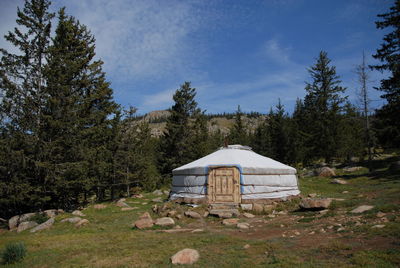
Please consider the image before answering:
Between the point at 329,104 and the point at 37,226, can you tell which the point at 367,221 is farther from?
the point at 329,104

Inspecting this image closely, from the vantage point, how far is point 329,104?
2672 cm

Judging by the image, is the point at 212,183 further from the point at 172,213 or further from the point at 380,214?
the point at 380,214

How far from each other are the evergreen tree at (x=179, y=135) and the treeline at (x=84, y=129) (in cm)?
8

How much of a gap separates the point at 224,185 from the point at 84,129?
785 centimetres

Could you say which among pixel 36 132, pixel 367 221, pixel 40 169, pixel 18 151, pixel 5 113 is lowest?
pixel 367 221

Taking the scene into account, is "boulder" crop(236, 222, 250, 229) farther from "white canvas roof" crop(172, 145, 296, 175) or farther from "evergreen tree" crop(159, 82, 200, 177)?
"evergreen tree" crop(159, 82, 200, 177)

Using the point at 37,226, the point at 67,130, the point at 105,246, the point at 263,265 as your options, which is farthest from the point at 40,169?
the point at 263,265

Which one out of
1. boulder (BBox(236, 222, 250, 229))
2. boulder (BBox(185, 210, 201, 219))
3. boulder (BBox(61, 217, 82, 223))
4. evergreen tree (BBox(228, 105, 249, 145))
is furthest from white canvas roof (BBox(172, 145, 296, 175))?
evergreen tree (BBox(228, 105, 249, 145))

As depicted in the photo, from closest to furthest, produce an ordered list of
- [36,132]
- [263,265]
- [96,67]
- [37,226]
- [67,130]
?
1. [263,265]
2. [37,226]
3. [36,132]
4. [67,130]
5. [96,67]

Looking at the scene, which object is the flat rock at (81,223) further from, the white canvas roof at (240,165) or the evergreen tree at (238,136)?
the evergreen tree at (238,136)

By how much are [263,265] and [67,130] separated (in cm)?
1113

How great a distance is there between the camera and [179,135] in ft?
73.1

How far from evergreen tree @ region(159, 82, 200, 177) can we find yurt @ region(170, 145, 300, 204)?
9114 millimetres

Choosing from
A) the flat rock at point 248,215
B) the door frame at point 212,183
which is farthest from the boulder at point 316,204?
the door frame at point 212,183
